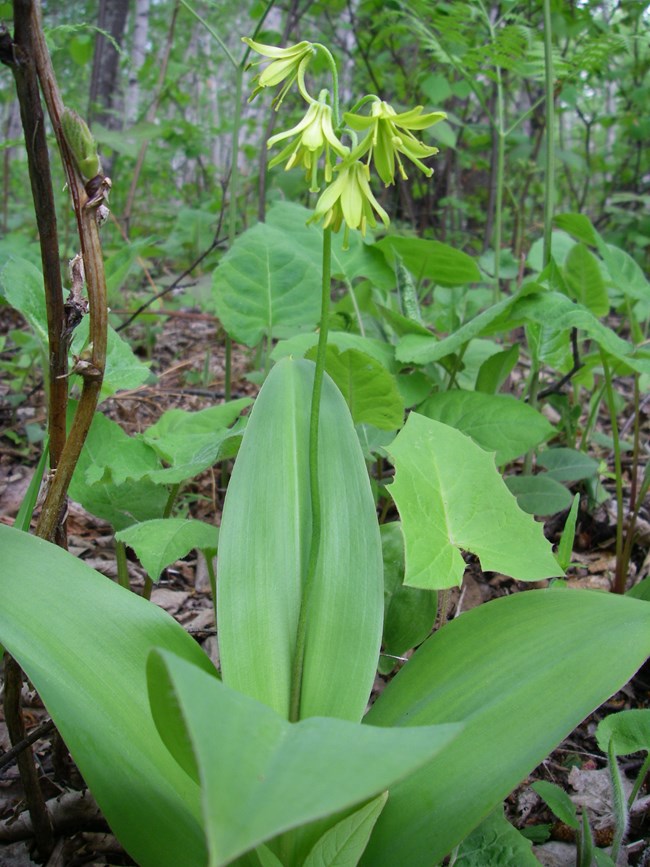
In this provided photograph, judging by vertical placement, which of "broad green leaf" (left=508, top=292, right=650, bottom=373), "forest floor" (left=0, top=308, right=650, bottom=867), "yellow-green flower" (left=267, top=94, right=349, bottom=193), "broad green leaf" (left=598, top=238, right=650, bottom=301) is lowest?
"forest floor" (left=0, top=308, right=650, bottom=867)

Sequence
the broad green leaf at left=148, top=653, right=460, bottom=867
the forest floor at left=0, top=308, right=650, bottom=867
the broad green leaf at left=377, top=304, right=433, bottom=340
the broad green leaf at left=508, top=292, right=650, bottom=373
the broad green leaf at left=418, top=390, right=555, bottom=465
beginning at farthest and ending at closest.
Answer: the broad green leaf at left=377, top=304, right=433, bottom=340
the broad green leaf at left=418, top=390, right=555, bottom=465
the broad green leaf at left=508, top=292, right=650, bottom=373
the forest floor at left=0, top=308, right=650, bottom=867
the broad green leaf at left=148, top=653, right=460, bottom=867

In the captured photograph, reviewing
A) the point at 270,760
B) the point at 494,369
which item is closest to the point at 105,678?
the point at 270,760

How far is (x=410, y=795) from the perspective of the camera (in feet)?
2.51

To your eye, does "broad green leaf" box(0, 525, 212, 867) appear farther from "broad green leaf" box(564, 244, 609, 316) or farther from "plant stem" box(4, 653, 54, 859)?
"broad green leaf" box(564, 244, 609, 316)

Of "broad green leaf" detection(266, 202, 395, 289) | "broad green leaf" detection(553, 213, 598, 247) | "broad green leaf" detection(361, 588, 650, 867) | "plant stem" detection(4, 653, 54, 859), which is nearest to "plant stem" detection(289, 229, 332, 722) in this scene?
"broad green leaf" detection(361, 588, 650, 867)

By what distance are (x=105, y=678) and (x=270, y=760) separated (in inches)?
15.9

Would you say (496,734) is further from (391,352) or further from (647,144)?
(647,144)

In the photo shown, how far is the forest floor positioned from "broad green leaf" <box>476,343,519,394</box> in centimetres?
43

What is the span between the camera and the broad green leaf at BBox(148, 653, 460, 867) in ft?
1.34

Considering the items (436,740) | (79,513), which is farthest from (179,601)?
(436,740)

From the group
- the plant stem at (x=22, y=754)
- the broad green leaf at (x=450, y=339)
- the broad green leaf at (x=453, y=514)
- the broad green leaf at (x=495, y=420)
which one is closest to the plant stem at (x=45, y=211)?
the plant stem at (x=22, y=754)

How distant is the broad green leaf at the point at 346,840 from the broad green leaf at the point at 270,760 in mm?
240

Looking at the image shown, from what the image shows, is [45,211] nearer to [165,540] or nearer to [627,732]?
[165,540]

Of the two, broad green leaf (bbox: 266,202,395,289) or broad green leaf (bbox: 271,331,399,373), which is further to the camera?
broad green leaf (bbox: 266,202,395,289)
